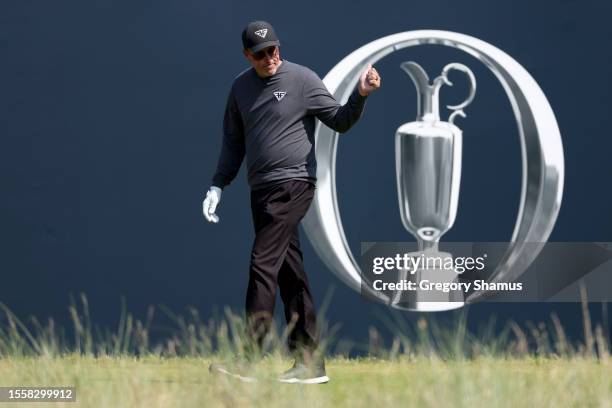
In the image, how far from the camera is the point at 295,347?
4.37 meters

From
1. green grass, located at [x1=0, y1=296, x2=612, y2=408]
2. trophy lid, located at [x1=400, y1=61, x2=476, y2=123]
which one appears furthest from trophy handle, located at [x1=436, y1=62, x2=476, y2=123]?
green grass, located at [x1=0, y1=296, x2=612, y2=408]

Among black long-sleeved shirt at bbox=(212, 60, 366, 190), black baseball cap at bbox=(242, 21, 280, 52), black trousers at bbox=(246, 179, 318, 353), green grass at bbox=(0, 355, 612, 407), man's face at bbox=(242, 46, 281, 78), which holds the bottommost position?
green grass at bbox=(0, 355, 612, 407)

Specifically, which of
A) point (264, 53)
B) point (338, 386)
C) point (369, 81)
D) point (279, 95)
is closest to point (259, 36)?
point (264, 53)

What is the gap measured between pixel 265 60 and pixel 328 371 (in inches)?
60.4

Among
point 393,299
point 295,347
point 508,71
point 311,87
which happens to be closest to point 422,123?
point 508,71

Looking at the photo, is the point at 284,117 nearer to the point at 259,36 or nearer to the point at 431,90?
the point at 259,36

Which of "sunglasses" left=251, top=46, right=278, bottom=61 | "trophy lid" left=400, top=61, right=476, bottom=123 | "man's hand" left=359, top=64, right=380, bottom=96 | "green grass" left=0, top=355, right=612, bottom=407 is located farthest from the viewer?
"trophy lid" left=400, top=61, right=476, bottom=123

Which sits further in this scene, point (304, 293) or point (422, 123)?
point (422, 123)

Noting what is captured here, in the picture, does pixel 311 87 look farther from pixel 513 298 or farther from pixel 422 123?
pixel 513 298

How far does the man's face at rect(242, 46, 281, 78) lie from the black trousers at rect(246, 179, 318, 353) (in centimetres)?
46

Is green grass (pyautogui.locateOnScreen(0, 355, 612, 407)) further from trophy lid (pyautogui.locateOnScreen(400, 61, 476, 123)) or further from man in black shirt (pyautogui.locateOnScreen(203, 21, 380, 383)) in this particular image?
trophy lid (pyautogui.locateOnScreen(400, 61, 476, 123))

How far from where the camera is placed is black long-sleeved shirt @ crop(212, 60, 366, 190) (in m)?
4.25

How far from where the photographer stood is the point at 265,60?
14.0 feet

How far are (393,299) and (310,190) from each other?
4.83 ft
